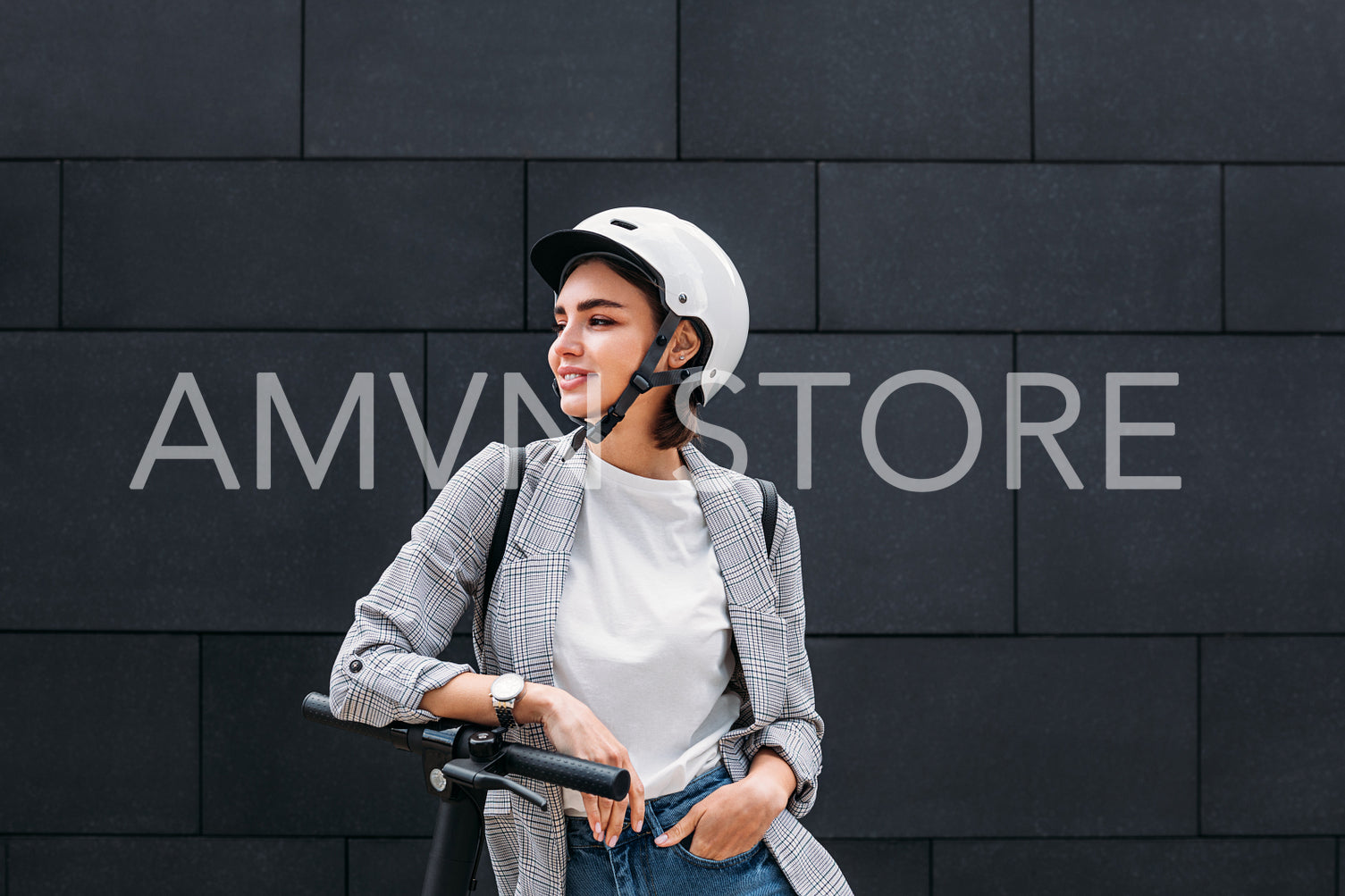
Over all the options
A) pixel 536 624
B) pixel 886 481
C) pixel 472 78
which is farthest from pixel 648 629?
pixel 472 78

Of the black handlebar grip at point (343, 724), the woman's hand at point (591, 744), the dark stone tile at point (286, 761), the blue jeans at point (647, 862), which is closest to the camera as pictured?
the woman's hand at point (591, 744)

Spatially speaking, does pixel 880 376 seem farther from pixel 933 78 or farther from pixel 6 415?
pixel 6 415

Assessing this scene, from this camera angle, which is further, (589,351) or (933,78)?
(933,78)

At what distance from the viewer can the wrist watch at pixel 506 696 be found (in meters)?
1.83

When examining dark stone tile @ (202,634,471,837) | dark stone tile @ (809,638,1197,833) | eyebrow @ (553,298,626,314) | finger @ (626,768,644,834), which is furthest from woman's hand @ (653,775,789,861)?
dark stone tile @ (202,634,471,837)

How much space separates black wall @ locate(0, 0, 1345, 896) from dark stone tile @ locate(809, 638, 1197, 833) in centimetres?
2

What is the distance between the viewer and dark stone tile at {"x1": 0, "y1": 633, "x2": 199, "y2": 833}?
396 cm

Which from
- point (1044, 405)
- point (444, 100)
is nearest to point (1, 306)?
point (444, 100)

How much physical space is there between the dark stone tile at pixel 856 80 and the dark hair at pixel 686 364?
6.41ft

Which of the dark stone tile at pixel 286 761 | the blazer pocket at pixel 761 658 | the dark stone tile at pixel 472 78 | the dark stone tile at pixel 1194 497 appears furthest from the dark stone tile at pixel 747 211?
the blazer pocket at pixel 761 658

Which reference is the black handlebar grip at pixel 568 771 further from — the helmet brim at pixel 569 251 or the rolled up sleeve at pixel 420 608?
the helmet brim at pixel 569 251

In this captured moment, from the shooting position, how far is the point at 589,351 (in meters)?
2.11

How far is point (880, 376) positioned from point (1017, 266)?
71 cm

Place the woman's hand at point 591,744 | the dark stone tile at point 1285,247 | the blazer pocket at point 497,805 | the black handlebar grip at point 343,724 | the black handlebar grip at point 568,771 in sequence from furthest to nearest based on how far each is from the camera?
the dark stone tile at point 1285,247 < the blazer pocket at point 497,805 < the black handlebar grip at point 343,724 < the woman's hand at point 591,744 < the black handlebar grip at point 568,771
